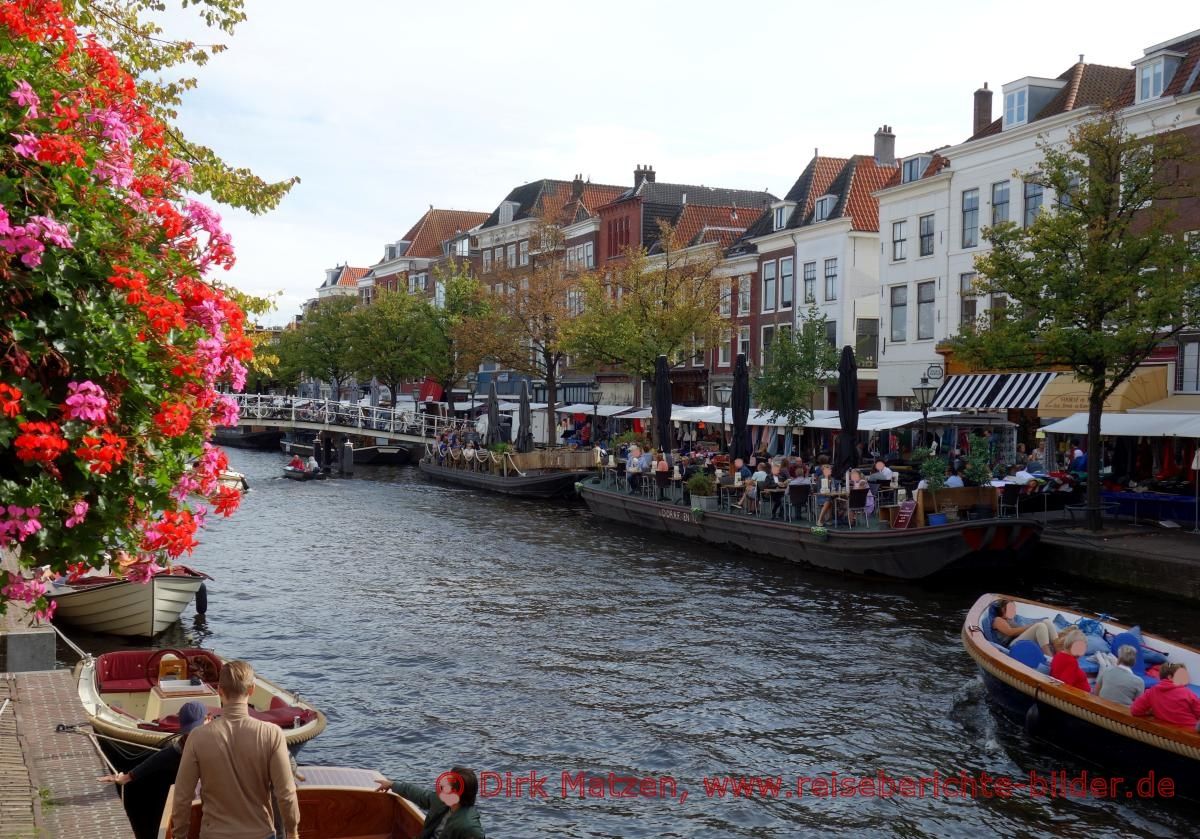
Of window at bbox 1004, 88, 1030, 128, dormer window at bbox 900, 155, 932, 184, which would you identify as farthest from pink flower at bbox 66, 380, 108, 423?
dormer window at bbox 900, 155, 932, 184

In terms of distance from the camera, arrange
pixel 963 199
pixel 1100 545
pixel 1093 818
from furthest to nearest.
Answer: pixel 963 199 → pixel 1100 545 → pixel 1093 818

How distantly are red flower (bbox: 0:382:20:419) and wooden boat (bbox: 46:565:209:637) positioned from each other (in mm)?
13687

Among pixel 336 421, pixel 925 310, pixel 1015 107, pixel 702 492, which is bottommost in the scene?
pixel 702 492

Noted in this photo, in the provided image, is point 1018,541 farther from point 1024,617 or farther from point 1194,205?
point 1194,205

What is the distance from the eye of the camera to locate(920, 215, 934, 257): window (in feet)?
130

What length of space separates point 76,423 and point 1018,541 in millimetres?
19412

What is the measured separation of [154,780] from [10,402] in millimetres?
5794

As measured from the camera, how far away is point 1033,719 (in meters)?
12.3

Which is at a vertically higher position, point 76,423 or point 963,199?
point 963,199

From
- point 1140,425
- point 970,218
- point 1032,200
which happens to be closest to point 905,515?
point 1140,425

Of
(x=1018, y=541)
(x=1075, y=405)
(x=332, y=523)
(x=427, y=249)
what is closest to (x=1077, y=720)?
(x=1018, y=541)

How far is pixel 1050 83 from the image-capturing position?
1403 inches

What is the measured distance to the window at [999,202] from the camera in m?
36.3

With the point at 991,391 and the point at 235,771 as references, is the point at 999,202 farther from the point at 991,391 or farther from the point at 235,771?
the point at 235,771
